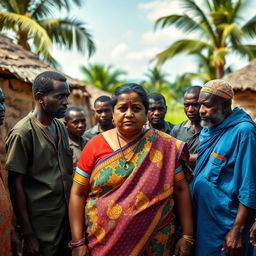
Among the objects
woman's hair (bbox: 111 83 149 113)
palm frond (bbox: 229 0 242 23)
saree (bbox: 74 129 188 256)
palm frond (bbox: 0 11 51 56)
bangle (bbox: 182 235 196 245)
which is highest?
palm frond (bbox: 229 0 242 23)

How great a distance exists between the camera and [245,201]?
233cm

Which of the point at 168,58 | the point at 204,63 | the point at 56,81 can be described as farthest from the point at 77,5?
the point at 56,81

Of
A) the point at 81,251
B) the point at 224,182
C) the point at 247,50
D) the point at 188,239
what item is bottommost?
the point at 81,251

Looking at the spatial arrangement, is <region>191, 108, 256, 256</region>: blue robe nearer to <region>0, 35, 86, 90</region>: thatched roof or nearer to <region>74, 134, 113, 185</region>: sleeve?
<region>74, 134, 113, 185</region>: sleeve

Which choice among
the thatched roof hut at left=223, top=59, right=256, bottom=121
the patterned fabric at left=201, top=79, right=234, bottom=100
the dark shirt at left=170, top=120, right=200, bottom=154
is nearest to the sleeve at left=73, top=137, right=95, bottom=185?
the patterned fabric at left=201, top=79, right=234, bottom=100

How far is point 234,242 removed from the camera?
7.67ft

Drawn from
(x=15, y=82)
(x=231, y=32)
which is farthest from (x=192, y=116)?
(x=231, y=32)

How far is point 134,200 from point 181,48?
1609cm

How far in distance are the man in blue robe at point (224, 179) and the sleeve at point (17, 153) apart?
1404 millimetres

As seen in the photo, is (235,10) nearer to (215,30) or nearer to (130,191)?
(215,30)

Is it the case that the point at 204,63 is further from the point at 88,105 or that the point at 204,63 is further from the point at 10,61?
the point at 10,61

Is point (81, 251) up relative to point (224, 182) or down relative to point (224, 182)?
down

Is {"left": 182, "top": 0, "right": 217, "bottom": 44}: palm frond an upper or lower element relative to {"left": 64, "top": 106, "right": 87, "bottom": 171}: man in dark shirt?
upper

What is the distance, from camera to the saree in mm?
2240
